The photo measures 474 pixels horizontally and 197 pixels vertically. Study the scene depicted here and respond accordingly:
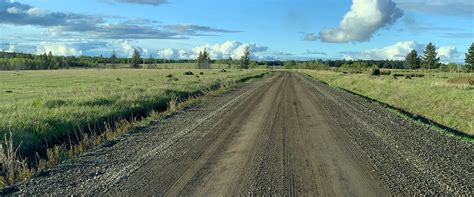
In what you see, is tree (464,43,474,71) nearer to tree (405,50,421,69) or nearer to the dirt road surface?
tree (405,50,421,69)

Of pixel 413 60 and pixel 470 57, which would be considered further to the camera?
pixel 413 60

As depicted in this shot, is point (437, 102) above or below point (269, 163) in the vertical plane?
below

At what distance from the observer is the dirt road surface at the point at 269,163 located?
23.0 ft

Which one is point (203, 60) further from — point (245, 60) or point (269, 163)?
point (269, 163)

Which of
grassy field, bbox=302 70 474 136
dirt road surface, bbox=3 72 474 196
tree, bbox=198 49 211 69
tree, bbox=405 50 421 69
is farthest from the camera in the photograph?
tree, bbox=198 49 211 69

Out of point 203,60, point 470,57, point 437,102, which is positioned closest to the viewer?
point 437,102

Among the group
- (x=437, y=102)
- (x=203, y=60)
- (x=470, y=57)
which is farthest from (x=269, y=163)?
(x=203, y=60)

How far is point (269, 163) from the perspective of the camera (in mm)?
8734

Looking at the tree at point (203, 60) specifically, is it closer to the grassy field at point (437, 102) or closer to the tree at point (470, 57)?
the tree at point (470, 57)

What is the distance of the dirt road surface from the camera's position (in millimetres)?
7023

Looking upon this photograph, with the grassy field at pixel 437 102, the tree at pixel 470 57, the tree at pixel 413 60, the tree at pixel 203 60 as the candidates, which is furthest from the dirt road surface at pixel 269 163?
the tree at pixel 203 60

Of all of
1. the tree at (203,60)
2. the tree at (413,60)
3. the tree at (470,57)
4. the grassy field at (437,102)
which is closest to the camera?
the grassy field at (437,102)

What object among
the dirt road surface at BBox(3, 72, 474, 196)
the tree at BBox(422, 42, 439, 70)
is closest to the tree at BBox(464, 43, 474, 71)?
the tree at BBox(422, 42, 439, 70)

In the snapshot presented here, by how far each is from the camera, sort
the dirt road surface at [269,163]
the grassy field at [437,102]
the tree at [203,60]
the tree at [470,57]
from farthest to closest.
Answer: the tree at [203,60]
the tree at [470,57]
the grassy field at [437,102]
the dirt road surface at [269,163]
